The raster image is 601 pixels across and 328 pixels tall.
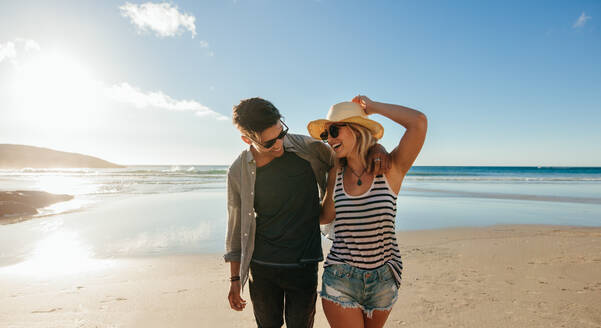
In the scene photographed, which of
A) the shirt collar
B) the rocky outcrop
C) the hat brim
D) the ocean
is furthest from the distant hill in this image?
the hat brim

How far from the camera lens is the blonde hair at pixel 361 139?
2211 millimetres

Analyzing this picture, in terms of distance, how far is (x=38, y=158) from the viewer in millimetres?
86688

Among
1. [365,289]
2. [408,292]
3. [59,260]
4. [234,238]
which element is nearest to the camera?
[365,289]

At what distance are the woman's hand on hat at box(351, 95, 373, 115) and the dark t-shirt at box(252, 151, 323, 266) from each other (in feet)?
2.00

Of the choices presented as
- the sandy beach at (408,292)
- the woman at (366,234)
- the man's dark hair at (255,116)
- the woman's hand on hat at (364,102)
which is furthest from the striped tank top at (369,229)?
the sandy beach at (408,292)

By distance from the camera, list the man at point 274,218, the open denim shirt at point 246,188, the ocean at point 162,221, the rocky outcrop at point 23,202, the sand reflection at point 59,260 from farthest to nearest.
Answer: the rocky outcrop at point 23,202 < the ocean at point 162,221 < the sand reflection at point 59,260 < the open denim shirt at point 246,188 < the man at point 274,218

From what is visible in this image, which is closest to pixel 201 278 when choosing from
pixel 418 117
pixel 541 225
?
pixel 418 117

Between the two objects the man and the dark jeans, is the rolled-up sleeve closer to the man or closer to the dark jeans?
the man

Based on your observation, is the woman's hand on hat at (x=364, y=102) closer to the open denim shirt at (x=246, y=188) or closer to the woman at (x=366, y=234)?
the woman at (x=366, y=234)

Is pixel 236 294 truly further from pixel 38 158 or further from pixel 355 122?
pixel 38 158

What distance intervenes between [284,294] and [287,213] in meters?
0.68

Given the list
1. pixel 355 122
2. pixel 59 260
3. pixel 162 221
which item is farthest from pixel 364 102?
pixel 162 221

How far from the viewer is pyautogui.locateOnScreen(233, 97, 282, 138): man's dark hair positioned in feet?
7.41

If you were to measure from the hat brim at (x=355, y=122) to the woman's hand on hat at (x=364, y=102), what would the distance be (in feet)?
0.30
